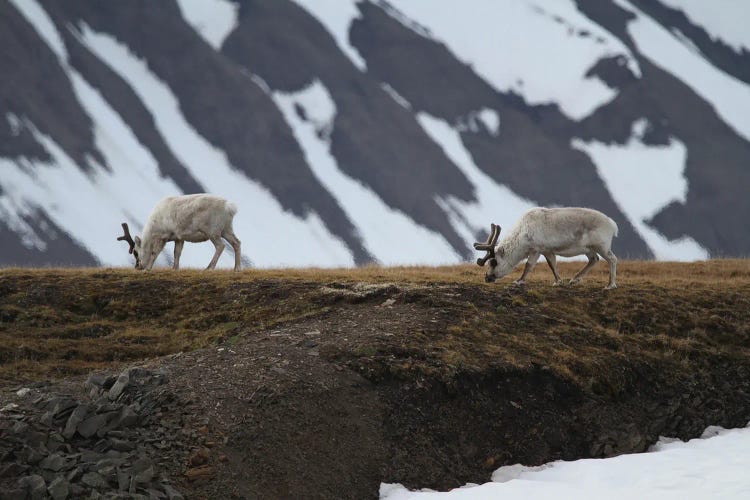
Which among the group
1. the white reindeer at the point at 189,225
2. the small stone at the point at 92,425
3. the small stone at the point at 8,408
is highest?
the white reindeer at the point at 189,225

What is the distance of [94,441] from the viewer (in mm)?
13281

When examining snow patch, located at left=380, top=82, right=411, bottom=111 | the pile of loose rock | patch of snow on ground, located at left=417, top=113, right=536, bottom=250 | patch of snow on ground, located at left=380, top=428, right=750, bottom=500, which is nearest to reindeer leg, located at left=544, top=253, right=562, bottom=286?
patch of snow on ground, located at left=380, top=428, right=750, bottom=500

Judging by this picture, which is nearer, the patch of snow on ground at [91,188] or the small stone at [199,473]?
the small stone at [199,473]

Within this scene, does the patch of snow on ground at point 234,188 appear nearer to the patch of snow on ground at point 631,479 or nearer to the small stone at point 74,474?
the patch of snow on ground at point 631,479

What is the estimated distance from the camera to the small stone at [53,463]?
12430 mm

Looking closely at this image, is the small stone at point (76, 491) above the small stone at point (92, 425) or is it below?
below

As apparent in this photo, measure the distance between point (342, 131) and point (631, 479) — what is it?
76.4 metres

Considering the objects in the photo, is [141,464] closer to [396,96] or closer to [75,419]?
[75,419]

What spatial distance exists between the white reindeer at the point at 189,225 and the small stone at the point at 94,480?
1224cm

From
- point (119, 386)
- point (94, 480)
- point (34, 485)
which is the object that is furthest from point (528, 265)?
point (34, 485)

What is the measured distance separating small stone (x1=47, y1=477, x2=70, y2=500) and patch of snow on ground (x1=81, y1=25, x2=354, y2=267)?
54165 mm

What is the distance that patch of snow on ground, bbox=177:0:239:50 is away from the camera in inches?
3740

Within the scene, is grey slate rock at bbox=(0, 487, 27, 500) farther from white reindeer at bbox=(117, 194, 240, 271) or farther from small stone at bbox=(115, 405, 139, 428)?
white reindeer at bbox=(117, 194, 240, 271)

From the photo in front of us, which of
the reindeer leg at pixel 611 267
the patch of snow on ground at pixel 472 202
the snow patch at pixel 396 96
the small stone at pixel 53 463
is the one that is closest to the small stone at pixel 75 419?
the small stone at pixel 53 463
